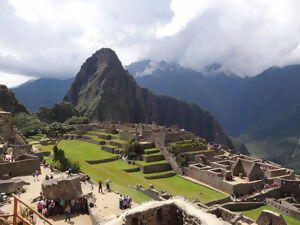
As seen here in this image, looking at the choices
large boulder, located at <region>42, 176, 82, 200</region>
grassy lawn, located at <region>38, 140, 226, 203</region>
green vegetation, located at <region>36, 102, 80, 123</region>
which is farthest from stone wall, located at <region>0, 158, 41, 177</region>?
green vegetation, located at <region>36, 102, 80, 123</region>

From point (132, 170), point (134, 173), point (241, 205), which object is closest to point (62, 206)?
point (241, 205)

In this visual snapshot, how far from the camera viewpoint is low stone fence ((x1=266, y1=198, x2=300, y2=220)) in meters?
21.3

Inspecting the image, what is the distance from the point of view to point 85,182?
66.0ft

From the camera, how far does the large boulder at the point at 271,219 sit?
1385 centimetres

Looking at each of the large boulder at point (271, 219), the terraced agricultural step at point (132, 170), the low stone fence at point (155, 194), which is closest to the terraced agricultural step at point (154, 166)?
the terraced agricultural step at point (132, 170)

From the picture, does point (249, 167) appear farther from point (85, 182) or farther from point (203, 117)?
point (203, 117)

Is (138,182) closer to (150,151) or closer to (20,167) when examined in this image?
(150,151)

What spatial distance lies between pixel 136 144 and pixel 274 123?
123m

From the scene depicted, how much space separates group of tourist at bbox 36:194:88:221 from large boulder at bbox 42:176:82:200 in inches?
8.9

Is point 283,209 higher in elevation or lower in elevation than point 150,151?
lower

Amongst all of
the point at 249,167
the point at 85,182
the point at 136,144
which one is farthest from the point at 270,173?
the point at 85,182

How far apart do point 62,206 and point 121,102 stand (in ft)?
486

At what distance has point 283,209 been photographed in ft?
72.5

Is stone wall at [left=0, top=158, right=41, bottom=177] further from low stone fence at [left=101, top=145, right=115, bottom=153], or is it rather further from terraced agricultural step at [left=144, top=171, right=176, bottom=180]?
low stone fence at [left=101, top=145, right=115, bottom=153]
